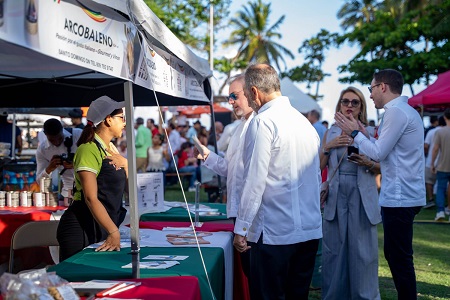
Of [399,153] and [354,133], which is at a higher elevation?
[354,133]

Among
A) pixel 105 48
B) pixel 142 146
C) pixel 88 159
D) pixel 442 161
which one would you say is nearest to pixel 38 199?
pixel 88 159

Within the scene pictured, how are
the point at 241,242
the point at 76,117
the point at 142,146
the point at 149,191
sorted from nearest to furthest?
1. the point at 241,242
2. the point at 149,191
3. the point at 76,117
4. the point at 142,146

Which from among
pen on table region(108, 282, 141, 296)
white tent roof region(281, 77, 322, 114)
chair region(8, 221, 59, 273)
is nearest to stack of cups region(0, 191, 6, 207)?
chair region(8, 221, 59, 273)

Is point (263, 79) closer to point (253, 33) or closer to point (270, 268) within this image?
point (270, 268)

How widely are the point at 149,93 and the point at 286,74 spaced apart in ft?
143

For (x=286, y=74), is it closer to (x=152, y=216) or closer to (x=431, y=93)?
(x=431, y=93)

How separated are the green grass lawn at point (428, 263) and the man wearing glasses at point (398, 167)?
4.28 ft

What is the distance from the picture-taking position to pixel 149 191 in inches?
212

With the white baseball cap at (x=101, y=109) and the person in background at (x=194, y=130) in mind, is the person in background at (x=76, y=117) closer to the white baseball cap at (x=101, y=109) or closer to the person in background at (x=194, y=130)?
the white baseball cap at (x=101, y=109)

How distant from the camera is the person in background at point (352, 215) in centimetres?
502

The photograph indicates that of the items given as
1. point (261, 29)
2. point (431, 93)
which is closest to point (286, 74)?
point (261, 29)

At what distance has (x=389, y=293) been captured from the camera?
6.07 metres

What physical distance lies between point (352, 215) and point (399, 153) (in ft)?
2.10

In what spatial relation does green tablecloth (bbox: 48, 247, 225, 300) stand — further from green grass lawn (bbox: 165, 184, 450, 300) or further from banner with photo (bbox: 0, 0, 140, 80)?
green grass lawn (bbox: 165, 184, 450, 300)
